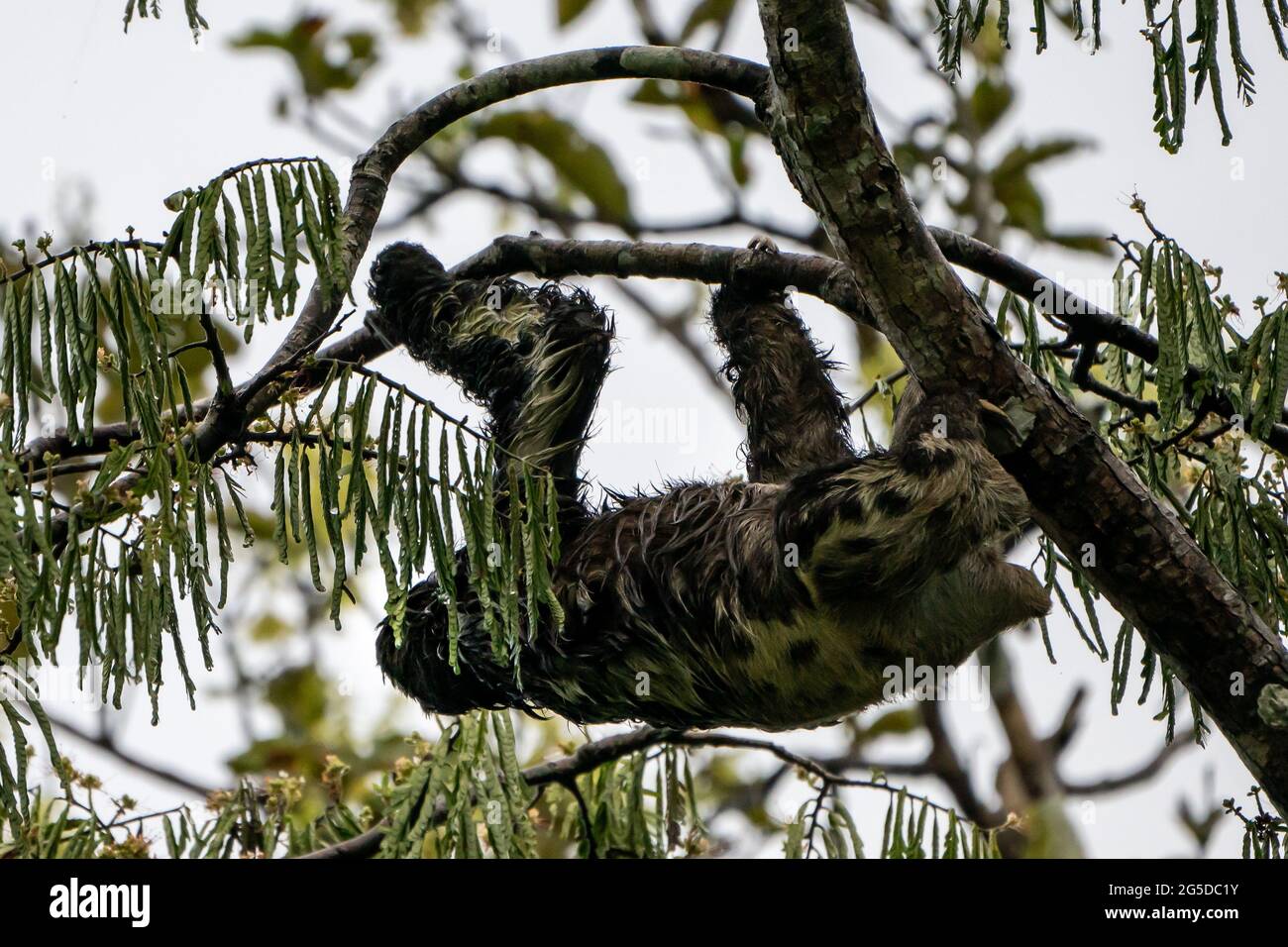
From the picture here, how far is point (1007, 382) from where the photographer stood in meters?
4.32

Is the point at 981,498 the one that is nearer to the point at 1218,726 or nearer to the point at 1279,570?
the point at 1218,726

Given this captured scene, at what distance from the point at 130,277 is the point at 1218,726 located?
3591mm

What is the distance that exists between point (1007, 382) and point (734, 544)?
140 cm

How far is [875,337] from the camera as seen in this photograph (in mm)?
14250

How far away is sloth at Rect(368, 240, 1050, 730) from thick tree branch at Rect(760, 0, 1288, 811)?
0.17m

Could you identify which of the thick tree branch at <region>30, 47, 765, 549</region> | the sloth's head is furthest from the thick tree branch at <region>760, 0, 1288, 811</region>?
the thick tree branch at <region>30, 47, 765, 549</region>

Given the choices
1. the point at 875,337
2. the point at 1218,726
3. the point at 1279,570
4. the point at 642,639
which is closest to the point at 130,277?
the point at 642,639

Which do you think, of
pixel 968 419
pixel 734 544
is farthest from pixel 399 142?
pixel 968 419

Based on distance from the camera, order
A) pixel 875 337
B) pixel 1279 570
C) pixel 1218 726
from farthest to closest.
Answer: pixel 875 337, pixel 1279 570, pixel 1218 726

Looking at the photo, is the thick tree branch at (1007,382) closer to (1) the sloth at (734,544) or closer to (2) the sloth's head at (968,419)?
(2) the sloth's head at (968,419)

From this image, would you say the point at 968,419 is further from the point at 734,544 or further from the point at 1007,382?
the point at 734,544

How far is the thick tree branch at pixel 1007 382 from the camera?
4.02 metres

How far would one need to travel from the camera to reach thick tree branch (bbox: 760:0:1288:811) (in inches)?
158

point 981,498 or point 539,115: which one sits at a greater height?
point 539,115
